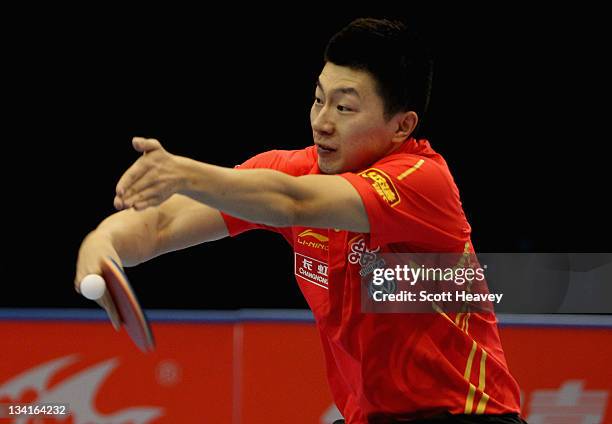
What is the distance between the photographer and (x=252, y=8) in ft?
19.5

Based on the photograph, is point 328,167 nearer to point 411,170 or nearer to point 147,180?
point 411,170

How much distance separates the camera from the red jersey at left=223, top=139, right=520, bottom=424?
269 centimetres

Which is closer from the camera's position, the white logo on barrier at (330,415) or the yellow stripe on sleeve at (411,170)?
the yellow stripe on sleeve at (411,170)

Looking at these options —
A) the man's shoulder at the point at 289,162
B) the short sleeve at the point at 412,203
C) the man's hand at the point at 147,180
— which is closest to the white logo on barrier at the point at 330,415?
the man's shoulder at the point at 289,162

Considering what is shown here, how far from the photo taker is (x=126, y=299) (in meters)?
2.30

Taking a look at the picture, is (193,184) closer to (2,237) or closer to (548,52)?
(2,237)

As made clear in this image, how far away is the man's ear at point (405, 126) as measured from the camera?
9.40 feet

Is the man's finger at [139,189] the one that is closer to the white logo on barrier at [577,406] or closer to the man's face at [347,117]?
the man's face at [347,117]

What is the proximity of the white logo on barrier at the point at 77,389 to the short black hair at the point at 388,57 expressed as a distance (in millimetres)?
2347

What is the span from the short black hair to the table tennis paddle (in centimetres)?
89

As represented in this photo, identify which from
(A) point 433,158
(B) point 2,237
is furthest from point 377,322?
(B) point 2,237

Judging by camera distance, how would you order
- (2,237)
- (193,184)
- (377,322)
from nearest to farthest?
(193,184), (377,322), (2,237)

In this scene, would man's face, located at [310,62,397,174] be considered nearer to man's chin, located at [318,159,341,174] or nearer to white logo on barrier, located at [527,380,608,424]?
man's chin, located at [318,159,341,174]

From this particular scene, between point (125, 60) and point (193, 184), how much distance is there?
391 cm
